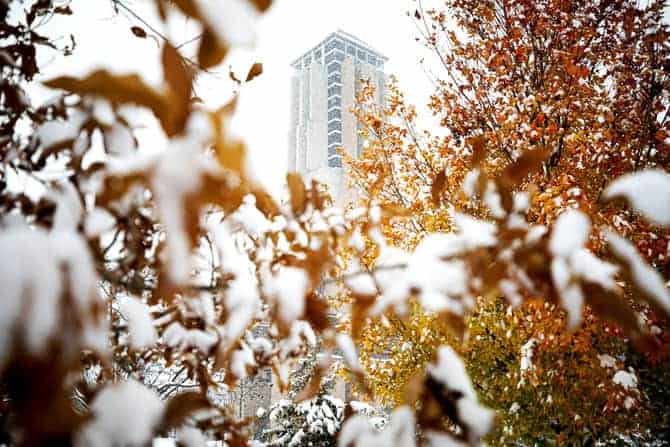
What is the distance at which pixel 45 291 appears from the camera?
32 centimetres

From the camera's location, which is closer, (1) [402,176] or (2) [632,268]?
(2) [632,268]

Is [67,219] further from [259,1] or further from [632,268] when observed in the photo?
[632,268]

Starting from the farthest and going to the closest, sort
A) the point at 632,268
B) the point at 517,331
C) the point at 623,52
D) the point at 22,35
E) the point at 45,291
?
the point at 623,52, the point at 517,331, the point at 22,35, the point at 632,268, the point at 45,291

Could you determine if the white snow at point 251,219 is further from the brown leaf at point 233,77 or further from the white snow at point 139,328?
the brown leaf at point 233,77

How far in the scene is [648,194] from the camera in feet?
1.40

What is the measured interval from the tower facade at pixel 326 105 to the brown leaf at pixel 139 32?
40.8m

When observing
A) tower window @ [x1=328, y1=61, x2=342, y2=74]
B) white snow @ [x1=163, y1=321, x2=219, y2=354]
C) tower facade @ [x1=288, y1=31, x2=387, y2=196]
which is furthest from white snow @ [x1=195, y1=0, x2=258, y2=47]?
tower window @ [x1=328, y1=61, x2=342, y2=74]

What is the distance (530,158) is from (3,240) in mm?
555

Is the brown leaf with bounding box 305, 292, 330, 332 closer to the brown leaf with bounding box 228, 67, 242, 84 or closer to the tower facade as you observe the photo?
the brown leaf with bounding box 228, 67, 242, 84

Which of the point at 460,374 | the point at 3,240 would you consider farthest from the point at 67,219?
the point at 460,374

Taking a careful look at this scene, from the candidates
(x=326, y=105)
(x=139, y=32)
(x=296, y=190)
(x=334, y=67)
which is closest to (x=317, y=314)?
(x=296, y=190)

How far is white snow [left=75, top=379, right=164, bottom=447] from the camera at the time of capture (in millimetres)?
391

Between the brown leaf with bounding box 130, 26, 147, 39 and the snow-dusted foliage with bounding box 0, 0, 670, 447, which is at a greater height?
the brown leaf with bounding box 130, 26, 147, 39

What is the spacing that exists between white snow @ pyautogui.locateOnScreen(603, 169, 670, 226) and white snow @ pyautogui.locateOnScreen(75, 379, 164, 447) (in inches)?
19.7
